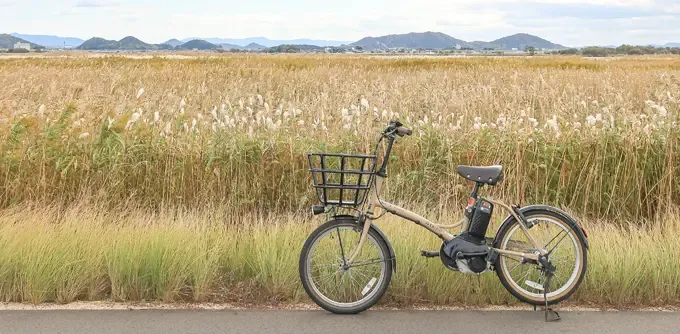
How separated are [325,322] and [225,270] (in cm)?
121

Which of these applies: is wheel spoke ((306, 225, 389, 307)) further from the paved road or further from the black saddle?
the black saddle

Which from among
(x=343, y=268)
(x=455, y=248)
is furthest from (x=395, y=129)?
(x=343, y=268)

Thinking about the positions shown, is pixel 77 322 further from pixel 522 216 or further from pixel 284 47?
pixel 284 47

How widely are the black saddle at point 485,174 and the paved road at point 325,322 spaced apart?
3.00 ft

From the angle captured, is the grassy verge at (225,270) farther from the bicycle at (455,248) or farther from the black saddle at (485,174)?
the black saddle at (485,174)

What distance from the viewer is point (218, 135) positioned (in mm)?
7551

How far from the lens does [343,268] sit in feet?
14.4

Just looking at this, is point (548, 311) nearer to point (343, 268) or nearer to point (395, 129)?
point (343, 268)

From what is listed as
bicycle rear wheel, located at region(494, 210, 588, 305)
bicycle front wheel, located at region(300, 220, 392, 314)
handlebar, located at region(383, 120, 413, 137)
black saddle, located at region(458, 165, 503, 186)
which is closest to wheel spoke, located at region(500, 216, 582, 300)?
bicycle rear wheel, located at region(494, 210, 588, 305)

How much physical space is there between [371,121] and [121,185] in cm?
327

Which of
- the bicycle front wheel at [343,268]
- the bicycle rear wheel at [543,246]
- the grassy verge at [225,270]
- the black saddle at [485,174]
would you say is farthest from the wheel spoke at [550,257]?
the bicycle front wheel at [343,268]

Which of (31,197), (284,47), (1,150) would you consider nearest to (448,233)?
(31,197)

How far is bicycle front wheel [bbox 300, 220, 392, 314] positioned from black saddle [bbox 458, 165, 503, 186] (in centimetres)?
74

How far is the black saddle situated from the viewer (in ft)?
13.8
